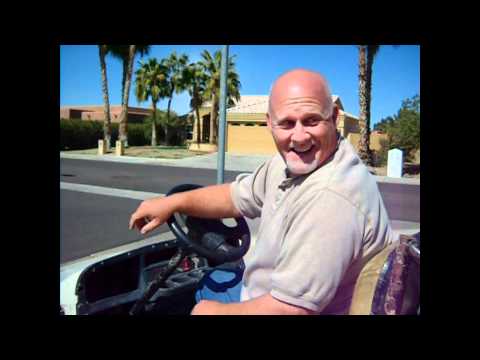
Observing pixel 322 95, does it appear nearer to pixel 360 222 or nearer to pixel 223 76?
pixel 360 222

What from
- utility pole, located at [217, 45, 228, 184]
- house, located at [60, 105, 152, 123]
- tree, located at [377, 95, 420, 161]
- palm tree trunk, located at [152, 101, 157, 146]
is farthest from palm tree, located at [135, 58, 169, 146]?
utility pole, located at [217, 45, 228, 184]

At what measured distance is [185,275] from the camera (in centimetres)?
237

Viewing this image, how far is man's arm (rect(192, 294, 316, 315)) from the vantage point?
1344 mm

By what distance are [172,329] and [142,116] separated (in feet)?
127

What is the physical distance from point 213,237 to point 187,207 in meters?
0.19

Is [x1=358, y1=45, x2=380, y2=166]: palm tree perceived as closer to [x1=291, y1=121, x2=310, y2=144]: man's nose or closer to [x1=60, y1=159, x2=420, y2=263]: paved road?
[x1=60, y1=159, x2=420, y2=263]: paved road

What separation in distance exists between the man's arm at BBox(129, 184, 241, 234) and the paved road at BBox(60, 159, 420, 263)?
10.8 feet

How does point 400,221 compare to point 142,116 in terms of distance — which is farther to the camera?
point 142,116

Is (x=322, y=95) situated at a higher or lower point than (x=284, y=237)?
higher

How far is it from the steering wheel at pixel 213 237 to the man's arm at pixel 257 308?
27 centimetres

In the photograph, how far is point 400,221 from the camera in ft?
22.3

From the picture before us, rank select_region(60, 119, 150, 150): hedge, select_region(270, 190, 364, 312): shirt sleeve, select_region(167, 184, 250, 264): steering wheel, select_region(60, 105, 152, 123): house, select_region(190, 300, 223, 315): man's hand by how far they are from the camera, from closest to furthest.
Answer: select_region(270, 190, 364, 312): shirt sleeve < select_region(190, 300, 223, 315): man's hand < select_region(167, 184, 250, 264): steering wheel < select_region(60, 119, 150, 150): hedge < select_region(60, 105, 152, 123): house

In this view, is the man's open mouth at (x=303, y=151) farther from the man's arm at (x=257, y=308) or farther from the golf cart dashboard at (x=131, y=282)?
the golf cart dashboard at (x=131, y=282)
